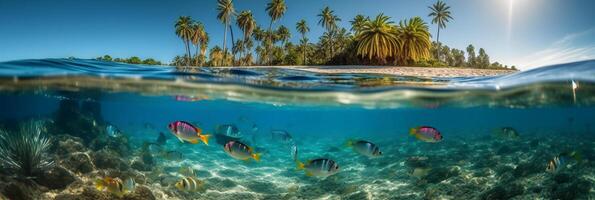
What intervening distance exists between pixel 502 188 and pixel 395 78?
520 centimetres

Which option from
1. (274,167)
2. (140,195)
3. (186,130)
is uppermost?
(186,130)

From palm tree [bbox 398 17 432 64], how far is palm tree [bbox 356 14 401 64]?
739mm

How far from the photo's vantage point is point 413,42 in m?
39.1

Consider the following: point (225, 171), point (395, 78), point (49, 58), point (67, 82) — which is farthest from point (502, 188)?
point (67, 82)

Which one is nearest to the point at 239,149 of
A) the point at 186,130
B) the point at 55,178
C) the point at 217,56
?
the point at 186,130

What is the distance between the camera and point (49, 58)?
11.8 meters

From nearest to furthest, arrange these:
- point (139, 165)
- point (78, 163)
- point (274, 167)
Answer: point (78, 163)
point (139, 165)
point (274, 167)

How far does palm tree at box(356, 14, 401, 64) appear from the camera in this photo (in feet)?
127

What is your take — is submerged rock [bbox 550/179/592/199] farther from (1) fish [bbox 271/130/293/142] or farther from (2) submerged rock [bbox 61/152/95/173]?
(2) submerged rock [bbox 61/152/95/173]

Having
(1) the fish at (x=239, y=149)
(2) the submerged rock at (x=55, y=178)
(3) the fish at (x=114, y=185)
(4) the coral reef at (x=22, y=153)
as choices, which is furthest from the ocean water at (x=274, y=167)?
(3) the fish at (x=114, y=185)

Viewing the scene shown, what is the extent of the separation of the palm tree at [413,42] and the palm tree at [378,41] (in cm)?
74

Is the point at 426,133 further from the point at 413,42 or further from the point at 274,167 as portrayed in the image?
the point at 413,42

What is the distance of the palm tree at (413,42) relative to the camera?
3850cm

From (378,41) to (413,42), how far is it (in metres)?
3.75
